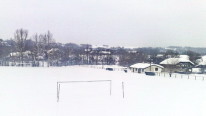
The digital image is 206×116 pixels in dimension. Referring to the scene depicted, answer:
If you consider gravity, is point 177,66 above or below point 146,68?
above

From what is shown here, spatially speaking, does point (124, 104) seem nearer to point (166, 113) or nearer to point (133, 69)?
point (166, 113)

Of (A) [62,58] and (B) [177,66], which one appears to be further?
(A) [62,58]

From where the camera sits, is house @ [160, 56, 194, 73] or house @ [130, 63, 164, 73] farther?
house @ [160, 56, 194, 73]

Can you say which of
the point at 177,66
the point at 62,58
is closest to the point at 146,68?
the point at 177,66

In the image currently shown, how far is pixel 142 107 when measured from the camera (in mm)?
11461

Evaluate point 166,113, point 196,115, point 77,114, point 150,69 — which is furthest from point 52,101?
point 150,69

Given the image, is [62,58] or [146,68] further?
[62,58]

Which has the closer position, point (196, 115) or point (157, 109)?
point (196, 115)

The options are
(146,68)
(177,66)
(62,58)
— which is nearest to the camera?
(146,68)

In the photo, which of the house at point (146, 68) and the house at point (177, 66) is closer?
the house at point (146, 68)

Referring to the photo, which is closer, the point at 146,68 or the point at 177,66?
the point at 146,68

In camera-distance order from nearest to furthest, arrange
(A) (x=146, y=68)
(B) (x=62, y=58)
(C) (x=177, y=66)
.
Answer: (A) (x=146, y=68), (C) (x=177, y=66), (B) (x=62, y=58)

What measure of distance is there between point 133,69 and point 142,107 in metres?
43.3

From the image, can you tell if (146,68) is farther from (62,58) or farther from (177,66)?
(62,58)
